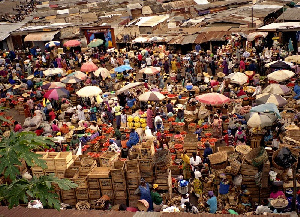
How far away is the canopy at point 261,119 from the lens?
13.0m

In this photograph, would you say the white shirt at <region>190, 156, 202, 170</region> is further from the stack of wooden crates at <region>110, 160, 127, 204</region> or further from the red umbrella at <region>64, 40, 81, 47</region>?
the red umbrella at <region>64, 40, 81, 47</region>

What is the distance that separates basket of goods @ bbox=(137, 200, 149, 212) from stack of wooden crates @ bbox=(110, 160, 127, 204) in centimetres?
81

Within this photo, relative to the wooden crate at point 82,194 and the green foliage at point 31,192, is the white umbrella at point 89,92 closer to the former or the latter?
the wooden crate at point 82,194

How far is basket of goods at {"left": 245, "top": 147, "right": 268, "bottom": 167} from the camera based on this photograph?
405 inches

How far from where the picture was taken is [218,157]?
444 inches

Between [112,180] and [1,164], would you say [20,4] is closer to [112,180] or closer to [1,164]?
[112,180]

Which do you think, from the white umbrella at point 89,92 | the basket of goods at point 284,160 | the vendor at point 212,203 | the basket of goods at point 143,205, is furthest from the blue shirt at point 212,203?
the white umbrella at point 89,92

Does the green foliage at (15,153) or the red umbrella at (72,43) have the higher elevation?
the green foliage at (15,153)

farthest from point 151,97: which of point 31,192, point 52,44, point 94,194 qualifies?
point 52,44

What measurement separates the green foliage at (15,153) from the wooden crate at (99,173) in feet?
15.2

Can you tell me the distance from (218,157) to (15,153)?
6.82 metres

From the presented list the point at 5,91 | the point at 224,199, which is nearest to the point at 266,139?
the point at 224,199

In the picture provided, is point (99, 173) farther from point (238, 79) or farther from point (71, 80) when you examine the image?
point (71, 80)

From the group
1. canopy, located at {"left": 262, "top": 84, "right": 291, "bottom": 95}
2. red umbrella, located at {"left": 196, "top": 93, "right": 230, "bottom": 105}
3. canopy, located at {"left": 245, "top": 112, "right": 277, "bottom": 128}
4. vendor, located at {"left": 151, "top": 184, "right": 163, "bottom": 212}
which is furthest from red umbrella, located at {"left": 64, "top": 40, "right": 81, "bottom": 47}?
vendor, located at {"left": 151, "top": 184, "right": 163, "bottom": 212}
